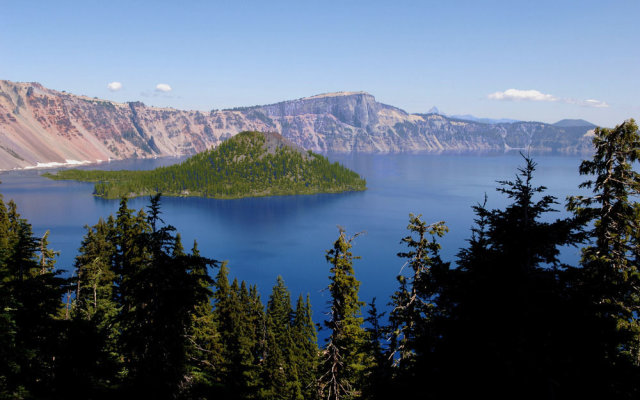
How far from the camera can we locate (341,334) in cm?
2205

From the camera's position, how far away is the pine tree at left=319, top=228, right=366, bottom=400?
857 inches

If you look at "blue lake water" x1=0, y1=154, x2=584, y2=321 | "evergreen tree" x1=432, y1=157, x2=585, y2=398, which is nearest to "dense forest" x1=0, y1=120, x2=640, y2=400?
"evergreen tree" x1=432, y1=157, x2=585, y2=398

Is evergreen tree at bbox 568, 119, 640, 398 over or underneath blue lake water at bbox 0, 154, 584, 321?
over

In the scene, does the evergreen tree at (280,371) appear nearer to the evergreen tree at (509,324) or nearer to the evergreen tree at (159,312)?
the evergreen tree at (159,312)

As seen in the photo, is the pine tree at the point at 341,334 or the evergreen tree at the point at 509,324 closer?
the evergreen tree at the point at 509,324

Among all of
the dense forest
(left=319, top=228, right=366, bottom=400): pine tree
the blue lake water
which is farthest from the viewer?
the blue lake water

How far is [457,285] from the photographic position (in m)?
10.6

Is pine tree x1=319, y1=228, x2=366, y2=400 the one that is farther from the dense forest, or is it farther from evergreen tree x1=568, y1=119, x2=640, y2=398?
evergreen tree x1=568, y1=119, x2=640, y2=398

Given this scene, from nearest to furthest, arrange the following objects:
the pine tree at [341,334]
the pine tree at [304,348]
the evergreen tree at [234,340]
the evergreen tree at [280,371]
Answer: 1. the pine tree at [341,334]
2. the evergreen tree at [280,371]
3. the evergreen tree at [234,340]
4. the pine tree at [304,348]

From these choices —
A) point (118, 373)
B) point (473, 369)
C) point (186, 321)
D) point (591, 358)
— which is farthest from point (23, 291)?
point (591, 358)

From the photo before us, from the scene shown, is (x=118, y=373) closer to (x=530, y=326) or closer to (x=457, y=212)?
(x=530, y=326)

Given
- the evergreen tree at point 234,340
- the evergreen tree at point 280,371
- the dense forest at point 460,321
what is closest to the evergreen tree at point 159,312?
the dense forest at point 460,321

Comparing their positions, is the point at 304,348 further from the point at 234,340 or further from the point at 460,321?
the point at 460,321

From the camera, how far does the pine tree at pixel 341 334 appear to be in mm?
21766
